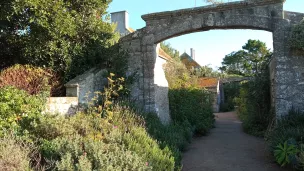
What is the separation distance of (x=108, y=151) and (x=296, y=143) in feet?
11.4

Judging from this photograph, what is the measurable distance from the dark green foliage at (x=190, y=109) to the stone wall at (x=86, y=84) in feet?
9.85

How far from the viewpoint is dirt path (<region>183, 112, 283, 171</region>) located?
17.4ft

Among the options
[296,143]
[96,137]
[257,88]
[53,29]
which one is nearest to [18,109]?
[96,137]

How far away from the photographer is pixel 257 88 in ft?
29.3

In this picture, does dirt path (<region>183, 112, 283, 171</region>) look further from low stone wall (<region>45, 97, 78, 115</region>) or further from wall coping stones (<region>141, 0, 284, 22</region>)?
wall coping stones (<region>141, 0, 284, 22</region>)

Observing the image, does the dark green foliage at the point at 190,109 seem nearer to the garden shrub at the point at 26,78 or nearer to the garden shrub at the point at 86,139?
the garden shrub at the point at 86,139

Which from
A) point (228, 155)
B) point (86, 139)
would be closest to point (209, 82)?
point (228, 155)

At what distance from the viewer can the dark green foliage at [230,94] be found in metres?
22.1

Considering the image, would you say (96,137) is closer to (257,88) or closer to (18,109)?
(18,109)

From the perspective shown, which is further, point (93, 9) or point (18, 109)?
point (93, 9)

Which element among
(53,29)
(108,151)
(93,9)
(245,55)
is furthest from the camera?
(245,55)

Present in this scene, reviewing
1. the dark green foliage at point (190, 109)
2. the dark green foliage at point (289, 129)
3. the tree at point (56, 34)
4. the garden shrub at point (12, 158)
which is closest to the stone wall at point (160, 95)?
the dark green foliage at point (190, 109)

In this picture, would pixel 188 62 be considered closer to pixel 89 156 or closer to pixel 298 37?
pixel 298 37

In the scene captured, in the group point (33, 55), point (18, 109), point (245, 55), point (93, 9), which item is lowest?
point (18, 109)
